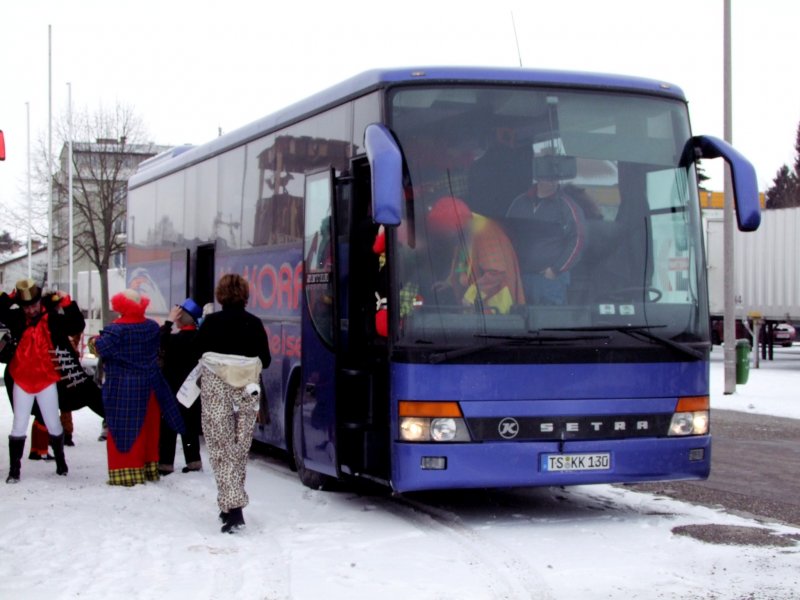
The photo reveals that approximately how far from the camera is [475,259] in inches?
353

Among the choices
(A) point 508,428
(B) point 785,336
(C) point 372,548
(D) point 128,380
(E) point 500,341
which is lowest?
(C) point 372,548

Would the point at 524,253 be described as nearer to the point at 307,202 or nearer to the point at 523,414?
the point at 523,414

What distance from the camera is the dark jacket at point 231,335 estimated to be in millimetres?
8961

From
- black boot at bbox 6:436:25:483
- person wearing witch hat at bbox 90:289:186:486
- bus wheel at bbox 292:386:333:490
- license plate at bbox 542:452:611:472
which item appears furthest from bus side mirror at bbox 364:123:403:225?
black boot at bbox 6:436:25:483

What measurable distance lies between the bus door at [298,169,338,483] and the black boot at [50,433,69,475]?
238cm

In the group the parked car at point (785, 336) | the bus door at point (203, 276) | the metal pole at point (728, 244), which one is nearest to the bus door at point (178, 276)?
the bus door at point (203, 276)

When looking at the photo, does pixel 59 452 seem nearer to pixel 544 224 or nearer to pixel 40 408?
pixel 40 408

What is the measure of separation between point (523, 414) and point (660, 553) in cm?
143

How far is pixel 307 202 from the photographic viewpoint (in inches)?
428

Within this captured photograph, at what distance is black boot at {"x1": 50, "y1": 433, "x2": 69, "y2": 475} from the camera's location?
1177 centimetres

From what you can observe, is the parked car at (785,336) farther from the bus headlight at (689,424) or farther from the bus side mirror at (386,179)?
the bus side mirror at (386,179)

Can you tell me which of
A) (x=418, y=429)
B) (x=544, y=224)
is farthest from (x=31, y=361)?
(x=544, y=224)

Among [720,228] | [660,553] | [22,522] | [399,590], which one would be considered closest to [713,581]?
[660,553]

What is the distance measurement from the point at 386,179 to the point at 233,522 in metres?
2.60
